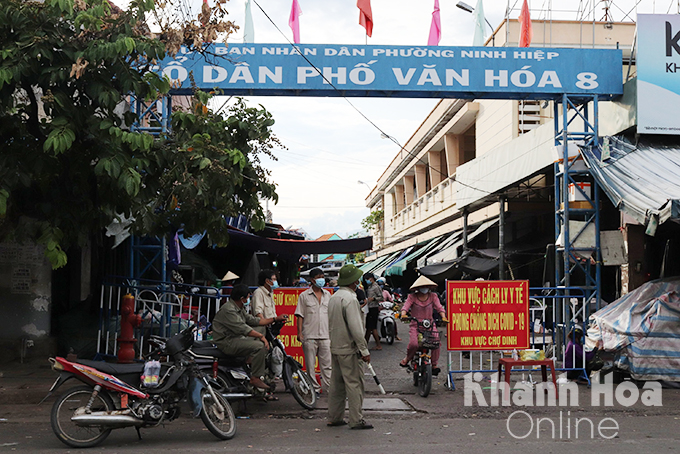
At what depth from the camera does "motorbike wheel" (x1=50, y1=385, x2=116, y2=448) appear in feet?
21.2

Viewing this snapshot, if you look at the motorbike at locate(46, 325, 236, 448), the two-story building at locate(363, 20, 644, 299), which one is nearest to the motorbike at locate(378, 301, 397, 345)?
the two-story building at locate(363, 20, 644, 299)

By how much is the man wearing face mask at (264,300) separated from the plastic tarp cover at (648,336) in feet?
17.2

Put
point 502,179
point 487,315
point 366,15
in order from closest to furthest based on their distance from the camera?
point 487,315, point 366,15, point 502,179

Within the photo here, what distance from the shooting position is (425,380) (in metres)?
9.65

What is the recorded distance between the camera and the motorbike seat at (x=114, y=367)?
6.67m

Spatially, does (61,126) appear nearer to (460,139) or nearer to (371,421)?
(371,421)

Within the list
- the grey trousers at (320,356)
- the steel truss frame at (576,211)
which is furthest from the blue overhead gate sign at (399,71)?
the grey trousers at (320,356)

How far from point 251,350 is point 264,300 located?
151 centimetres

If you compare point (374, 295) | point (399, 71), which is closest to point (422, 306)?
point (399, 71)

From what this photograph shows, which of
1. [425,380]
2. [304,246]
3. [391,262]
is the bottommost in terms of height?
[425,380]

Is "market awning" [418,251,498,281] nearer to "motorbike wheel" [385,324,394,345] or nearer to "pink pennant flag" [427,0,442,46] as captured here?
"motorbike wheel" [385,324,394,345]

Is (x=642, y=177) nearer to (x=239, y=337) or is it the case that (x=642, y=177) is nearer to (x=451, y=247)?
(x=239, y=337)

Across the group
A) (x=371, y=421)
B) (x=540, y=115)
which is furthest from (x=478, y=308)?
(x=540, y=115)

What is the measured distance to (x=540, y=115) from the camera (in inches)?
880
